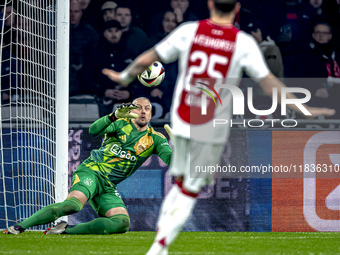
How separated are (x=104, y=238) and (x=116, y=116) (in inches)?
51.5

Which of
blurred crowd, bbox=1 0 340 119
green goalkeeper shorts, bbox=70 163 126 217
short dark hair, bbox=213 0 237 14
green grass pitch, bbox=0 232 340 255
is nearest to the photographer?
short dark hair, bbox=213 0 237 14

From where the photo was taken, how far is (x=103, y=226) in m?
6.84

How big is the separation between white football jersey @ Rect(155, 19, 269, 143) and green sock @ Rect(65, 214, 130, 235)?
300 centimetres

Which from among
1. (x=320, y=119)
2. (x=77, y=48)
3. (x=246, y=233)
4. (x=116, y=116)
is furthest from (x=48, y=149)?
(x=320, y=119)

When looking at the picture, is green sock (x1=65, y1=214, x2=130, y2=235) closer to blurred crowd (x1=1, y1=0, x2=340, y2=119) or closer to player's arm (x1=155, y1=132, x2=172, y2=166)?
player's arm (x1=155, y1=132, x2=172, y2=166)

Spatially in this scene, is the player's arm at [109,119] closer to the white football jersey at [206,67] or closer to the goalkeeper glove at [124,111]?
the goalkeeper glove at [124,111]

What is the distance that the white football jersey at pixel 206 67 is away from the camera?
4.08 m

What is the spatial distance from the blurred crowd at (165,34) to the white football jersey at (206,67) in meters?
4.65

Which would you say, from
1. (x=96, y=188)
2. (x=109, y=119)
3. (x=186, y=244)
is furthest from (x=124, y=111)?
(x=186, y=244)

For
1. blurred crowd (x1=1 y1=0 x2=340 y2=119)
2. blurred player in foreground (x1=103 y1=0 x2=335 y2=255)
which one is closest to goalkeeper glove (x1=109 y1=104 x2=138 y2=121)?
blurred crowd (x1=1 y1=0 x2=340 y2=119)

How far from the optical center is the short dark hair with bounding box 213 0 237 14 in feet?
13.3

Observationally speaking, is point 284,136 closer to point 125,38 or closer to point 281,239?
point 281,239

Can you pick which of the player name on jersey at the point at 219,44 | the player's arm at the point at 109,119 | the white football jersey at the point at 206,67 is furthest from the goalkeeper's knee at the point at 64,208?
the player name on jersey at the point at 219,44

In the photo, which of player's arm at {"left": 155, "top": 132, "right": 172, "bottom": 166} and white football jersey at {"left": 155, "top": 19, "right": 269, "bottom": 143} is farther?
player's arm at {"left": 155, "top": 132, "right": 172, "bottom": 166}
